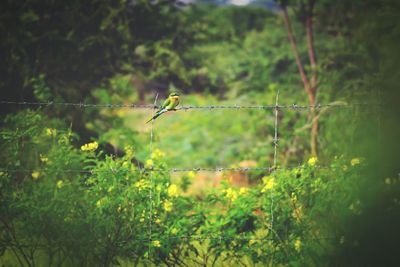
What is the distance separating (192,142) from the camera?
10.6 metres

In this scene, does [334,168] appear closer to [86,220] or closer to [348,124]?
[86,220]

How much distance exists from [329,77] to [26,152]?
4874mm

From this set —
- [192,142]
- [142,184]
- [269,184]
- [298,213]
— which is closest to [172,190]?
[142,184]

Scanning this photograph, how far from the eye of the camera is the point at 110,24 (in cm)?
791

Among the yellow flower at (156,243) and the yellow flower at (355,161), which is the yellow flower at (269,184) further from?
the yellow flower at (156,243)

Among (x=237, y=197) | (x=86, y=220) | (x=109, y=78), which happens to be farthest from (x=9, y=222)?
(x=109, y=78)

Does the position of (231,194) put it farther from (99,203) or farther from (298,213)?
(99,203)

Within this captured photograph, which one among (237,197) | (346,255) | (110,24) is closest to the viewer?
(346,255)

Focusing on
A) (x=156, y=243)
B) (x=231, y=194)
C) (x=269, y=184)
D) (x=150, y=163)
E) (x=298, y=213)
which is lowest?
(x=156, y=243)

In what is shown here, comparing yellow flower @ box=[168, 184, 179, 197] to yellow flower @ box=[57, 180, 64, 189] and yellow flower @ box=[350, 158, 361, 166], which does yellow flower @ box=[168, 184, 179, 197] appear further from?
yellow flower @ box=[350, 158, 361, 166]

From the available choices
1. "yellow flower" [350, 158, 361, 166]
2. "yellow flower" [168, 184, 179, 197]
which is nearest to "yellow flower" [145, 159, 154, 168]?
"yellow flower" [168, 184, 179, 197]

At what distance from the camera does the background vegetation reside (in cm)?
416

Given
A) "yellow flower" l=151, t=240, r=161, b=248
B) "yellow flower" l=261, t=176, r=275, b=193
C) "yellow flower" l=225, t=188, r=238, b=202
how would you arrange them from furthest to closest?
1. "yellow flower" l=225, t=188, r=238, b=202
2. "yellow flower" l=261, t=176, r=275, b=193
3. "yellow flower" l=151, t=240, r=161, b=248

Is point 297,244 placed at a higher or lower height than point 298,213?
lower
